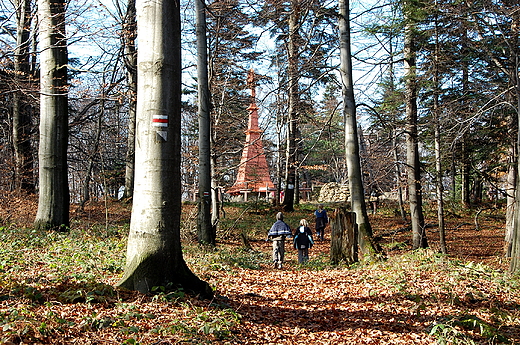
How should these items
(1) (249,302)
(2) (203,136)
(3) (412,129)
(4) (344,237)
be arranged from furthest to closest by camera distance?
(3) (412,129) → (2) (203,136) → (4) (344,237) → (1) (249,302)

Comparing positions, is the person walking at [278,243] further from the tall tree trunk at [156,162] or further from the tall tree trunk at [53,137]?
the tall tree trunk at [156,162]

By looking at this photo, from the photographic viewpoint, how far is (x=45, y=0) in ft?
31.5

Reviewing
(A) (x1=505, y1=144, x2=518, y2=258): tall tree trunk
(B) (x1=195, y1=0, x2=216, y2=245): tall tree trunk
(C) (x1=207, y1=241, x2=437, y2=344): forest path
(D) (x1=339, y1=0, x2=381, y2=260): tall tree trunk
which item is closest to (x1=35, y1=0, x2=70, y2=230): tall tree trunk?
(B) (x1=195, y1=0, x2=216, y2=245): tall tree trunk

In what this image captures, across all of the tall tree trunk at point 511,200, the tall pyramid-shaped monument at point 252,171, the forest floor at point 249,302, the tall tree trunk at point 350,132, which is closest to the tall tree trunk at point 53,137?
the forest floor at point 249,302

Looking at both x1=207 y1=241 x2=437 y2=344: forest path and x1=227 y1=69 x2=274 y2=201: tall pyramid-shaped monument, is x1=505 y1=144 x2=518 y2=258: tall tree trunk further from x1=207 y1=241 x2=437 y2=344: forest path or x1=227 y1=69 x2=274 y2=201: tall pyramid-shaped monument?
x1=227 y1=69 x2=274 y2=201: tall pyramid-shaped monument

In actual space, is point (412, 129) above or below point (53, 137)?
above

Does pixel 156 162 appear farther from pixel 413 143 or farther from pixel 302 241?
pixel 413 143


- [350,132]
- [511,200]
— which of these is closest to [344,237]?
[350,132]

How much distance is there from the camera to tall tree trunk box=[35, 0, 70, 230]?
997cm

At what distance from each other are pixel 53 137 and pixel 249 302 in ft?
23.0

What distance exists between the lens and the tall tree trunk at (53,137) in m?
9.97

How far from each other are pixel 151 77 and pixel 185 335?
3008 millimetres

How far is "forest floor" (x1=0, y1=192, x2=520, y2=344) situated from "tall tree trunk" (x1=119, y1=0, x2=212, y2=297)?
0.31 metres

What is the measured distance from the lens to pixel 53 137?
10.1 meters
